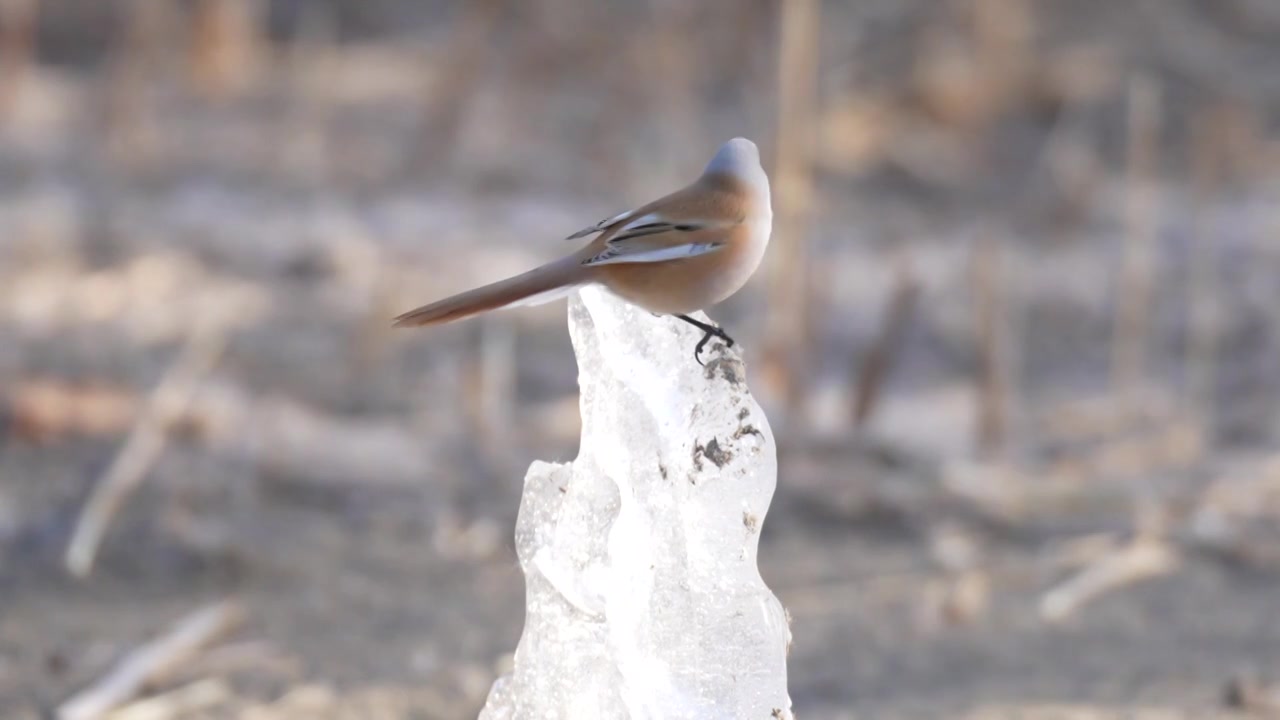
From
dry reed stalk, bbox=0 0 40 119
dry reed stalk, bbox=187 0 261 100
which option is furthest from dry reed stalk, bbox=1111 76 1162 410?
dry reed stalk, bbox=0 0 40 119

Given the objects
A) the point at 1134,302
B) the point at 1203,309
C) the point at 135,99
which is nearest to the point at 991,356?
the point at 1134,302

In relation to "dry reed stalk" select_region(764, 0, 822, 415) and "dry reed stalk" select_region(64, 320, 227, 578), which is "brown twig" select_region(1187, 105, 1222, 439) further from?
"dry reed stalk" select_region(64, 320, 227, 578)

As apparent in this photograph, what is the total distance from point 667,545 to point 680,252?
46 centimetres

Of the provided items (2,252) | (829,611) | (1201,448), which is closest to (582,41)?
(2,252)

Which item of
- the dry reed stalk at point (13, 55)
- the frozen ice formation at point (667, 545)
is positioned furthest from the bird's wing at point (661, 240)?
the dry reed stalk at point (13, 55)

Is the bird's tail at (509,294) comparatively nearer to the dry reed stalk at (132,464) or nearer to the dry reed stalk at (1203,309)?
the dry reed stalk at (132,464)

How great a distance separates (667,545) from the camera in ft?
7.64

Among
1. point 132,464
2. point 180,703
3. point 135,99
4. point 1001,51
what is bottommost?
point 180,703

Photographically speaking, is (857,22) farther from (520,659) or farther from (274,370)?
(520,659)

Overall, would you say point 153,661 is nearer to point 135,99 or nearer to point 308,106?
point 135,99

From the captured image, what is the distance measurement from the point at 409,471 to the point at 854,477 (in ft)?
5.27

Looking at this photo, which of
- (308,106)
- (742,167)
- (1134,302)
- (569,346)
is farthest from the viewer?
(308,106)

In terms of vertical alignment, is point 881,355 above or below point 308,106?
below

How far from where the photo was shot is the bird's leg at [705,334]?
2250 millimetres
